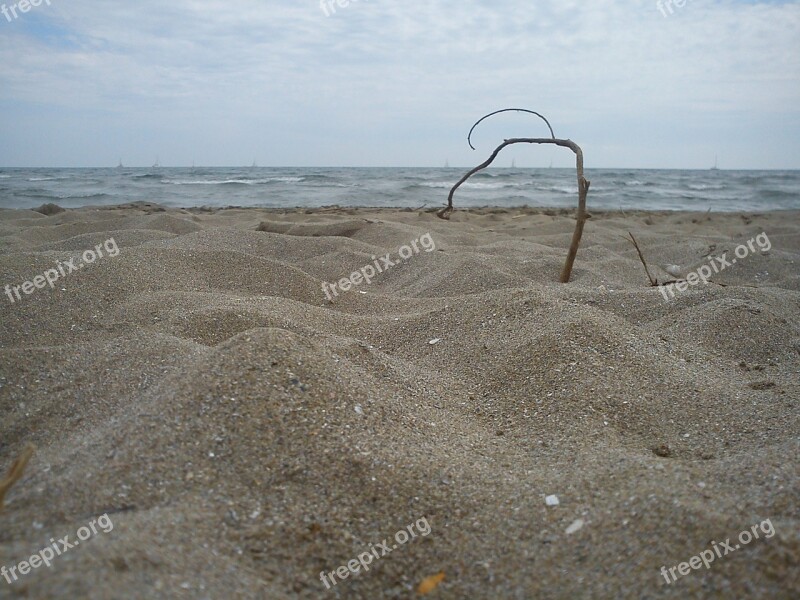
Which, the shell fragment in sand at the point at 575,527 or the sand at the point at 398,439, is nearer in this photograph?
the sand at the point at 398,439

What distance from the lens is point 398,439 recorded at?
1.83 metres

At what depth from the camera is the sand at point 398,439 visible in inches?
50.0

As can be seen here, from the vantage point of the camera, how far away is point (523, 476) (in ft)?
5.69

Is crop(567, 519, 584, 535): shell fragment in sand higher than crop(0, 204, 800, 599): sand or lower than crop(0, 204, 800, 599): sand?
lower

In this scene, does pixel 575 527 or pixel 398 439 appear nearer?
pixel 575 527

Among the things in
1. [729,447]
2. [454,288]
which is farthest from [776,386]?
[454,288]

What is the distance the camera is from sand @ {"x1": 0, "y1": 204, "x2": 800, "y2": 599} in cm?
127

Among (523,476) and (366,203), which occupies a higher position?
(366,203)

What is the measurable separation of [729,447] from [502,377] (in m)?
0.88

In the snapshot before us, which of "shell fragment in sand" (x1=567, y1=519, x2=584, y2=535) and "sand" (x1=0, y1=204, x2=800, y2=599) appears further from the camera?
"shell fragment in sand" (x1=567, y1=519, x2=584, y2=535)

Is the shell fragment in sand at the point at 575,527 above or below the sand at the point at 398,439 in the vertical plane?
below

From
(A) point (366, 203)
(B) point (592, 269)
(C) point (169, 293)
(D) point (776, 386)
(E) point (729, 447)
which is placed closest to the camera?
(E) point (729, 447)

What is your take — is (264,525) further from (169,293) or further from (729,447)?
(169,293)

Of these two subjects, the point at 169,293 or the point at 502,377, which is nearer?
the point at 502,377
